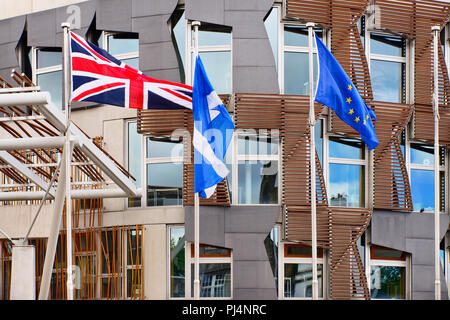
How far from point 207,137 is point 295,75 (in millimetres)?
6366

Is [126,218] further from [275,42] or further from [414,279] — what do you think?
[414,279]

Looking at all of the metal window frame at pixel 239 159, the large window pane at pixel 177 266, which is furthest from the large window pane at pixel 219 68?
the large window pane at pixel 177 266

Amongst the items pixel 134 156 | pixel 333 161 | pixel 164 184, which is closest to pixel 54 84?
pixel 134 156

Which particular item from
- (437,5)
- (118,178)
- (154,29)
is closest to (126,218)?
(118,178)

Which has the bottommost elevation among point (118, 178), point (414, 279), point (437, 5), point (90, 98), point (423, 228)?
point (414, 279)

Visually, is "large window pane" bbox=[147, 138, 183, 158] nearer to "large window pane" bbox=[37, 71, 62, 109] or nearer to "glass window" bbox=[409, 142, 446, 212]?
"large window pane" bbox=[37, 71, 62, 109]

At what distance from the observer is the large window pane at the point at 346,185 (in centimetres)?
2252

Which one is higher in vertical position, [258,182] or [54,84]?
[54,84]

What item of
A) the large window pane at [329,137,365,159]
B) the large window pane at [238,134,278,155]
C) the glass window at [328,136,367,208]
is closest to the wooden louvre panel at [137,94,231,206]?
the large window pane at [238,134,278,155]

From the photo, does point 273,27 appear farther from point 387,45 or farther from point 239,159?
→ point 239,159

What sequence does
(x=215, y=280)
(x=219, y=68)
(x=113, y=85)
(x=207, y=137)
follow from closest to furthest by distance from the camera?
(x=113, y=85)
(x=207, y=137)
(x=215, y=280)
(x=219, y=68)

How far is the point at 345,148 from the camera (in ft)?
75.0

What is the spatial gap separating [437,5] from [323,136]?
5.23 meters

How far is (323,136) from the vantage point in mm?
22500
